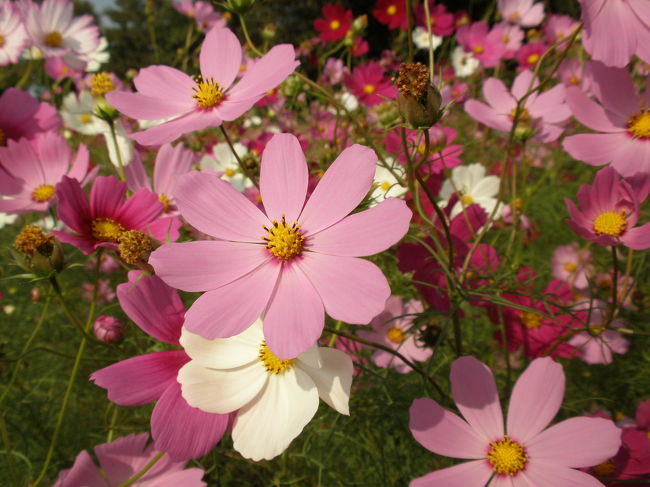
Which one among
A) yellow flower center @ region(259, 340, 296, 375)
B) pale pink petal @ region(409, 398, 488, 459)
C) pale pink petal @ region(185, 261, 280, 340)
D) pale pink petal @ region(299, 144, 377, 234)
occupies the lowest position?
pale pink petal @ region(409, 398, 488, 459)

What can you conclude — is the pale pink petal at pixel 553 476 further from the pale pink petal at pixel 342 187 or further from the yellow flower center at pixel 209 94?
the yellow flower center at pixel 209 94

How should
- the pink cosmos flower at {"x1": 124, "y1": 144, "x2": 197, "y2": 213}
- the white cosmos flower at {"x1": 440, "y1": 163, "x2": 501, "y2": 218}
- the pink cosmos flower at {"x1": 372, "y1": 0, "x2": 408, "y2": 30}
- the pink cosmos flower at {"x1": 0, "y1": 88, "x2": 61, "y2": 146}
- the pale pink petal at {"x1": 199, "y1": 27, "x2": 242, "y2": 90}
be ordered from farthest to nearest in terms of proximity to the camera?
the pink cosmos flower at {"x1": 372, "y1": 0, "x2": 408, "y2": 30}, the white cosmos flower at {"x1": 440, "y1": 163, "x2": 501, "y2": 218}, the pink cosmos flower at {"x1": 0, "y1": 88, "x2": 61, "y2": 146}, the pink cosmos flower at {"x1": 124, "y1": 144, "x2": 197, "y2": 213}, the pale pink petal at {"x1": 199, "y1": 27, "x2": 242, "y2": 90}

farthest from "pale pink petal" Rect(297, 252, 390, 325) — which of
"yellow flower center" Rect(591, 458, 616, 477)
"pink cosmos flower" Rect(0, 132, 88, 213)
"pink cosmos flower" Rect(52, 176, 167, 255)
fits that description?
"pink cosmos flower" Rect(0, 132, 88, 213)

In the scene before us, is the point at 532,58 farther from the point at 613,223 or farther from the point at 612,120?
the point at 613,223

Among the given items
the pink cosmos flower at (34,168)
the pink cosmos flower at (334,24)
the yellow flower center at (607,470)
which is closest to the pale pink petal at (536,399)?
the yellow flower center at (607,470)

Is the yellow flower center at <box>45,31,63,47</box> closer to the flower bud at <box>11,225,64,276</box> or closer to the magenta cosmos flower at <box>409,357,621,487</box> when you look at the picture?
the flower bud at <box>11,225,64,276</box>

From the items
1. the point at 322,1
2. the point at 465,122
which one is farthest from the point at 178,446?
the point at 322,1

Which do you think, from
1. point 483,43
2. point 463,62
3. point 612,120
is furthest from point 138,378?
point 463,62
